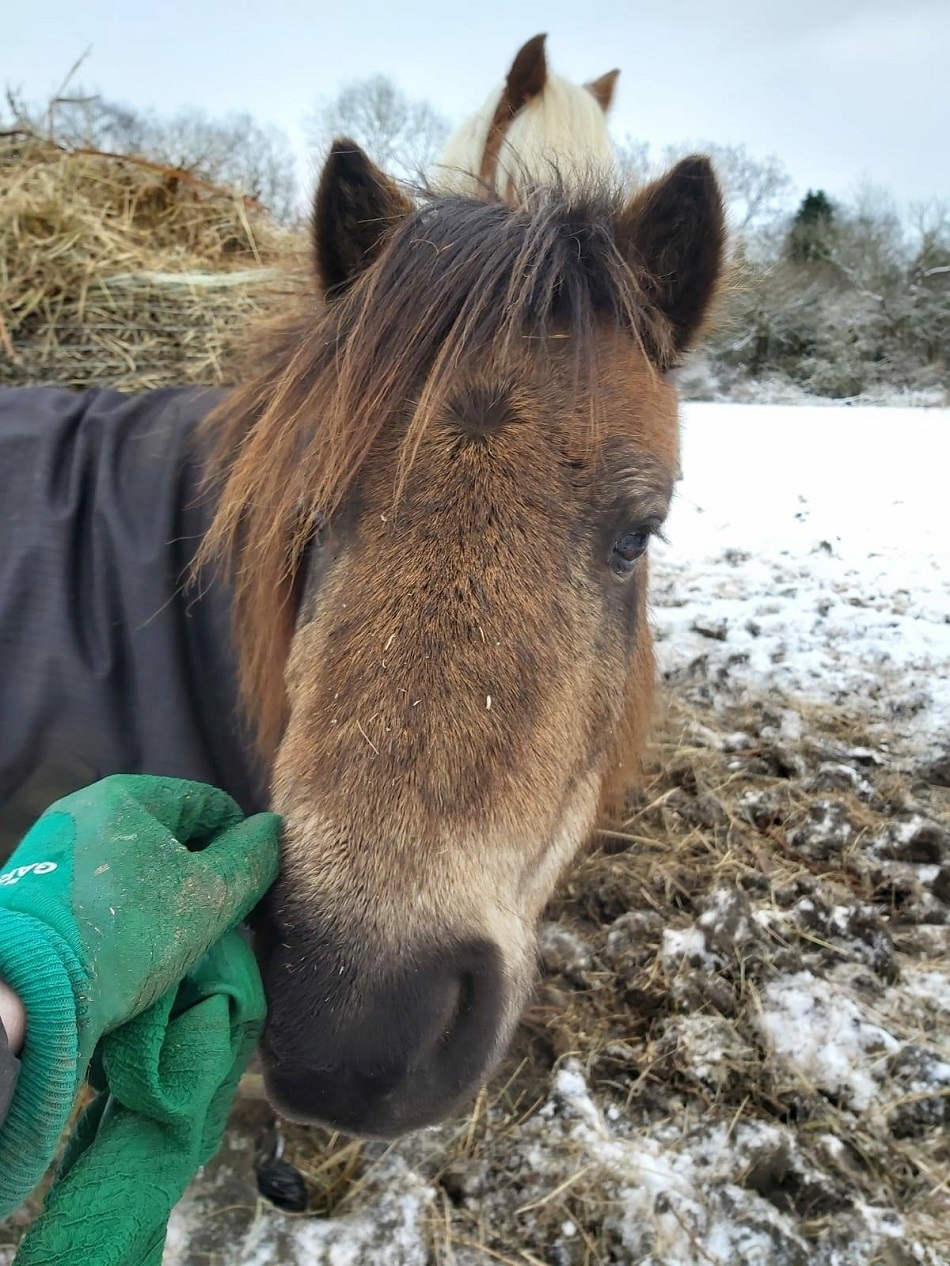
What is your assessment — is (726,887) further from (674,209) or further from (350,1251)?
(674,209)

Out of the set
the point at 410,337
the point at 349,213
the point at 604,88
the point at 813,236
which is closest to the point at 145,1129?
the point at 410,337

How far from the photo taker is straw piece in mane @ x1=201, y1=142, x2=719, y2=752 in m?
1.49

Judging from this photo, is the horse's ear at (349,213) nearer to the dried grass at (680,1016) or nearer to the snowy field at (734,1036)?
the snowy field at (734,1036)

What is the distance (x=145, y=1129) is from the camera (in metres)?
1.06

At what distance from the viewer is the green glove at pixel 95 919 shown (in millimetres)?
847

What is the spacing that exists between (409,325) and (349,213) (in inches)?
16.1

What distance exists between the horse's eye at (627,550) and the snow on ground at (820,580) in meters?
0.69

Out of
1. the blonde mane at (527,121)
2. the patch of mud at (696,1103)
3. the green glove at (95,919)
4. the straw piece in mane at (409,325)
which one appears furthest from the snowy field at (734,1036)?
the blonde mane at (527,121)

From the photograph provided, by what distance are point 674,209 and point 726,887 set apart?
208 cm

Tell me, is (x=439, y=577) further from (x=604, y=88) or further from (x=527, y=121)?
(x=604, y=88)

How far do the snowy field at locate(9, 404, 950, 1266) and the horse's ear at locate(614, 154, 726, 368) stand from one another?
574mm

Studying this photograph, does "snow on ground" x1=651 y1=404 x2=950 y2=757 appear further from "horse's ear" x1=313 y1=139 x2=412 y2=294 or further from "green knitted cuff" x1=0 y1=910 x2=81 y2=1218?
"green knitted cuff" x1=0 y1=910 x2=81 y2=1218

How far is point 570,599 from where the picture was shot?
142 cm

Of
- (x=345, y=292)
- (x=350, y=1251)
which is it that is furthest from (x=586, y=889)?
(x=345, y=292)
